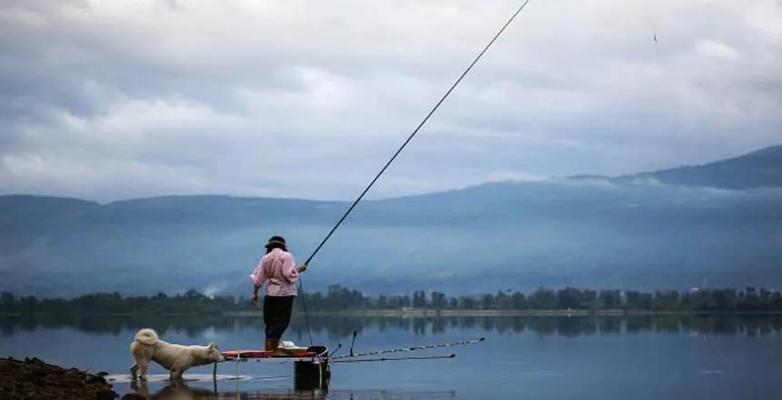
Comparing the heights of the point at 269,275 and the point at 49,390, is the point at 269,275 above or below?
above

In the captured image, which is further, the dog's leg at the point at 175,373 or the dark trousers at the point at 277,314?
the dog's leg at the point at 175,373

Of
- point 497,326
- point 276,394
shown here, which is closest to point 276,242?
point 276,394

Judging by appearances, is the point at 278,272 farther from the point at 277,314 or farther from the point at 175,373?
the point at 175,373

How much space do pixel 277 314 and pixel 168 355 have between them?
1711 mm

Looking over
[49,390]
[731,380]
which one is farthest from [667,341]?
[49,390]

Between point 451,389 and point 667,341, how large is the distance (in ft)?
64.8

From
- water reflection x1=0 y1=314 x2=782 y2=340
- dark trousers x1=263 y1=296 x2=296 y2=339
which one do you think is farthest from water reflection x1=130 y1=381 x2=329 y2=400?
water reflection x1=0 y1=314 x2=782 y2=340

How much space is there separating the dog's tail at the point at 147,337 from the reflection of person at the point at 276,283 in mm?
1556

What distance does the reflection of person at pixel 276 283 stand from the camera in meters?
25.2

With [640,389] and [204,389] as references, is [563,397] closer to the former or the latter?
[640,389]

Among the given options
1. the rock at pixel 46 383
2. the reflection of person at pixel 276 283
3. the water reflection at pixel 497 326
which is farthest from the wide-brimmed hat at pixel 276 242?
the water reflection at pixel 497 326

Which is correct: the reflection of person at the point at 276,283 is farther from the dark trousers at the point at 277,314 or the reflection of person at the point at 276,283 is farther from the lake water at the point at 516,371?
the lake water at the point at 516,371

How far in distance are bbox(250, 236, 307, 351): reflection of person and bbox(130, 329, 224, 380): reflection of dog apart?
2.91ft

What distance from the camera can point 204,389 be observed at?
77.2 ft
